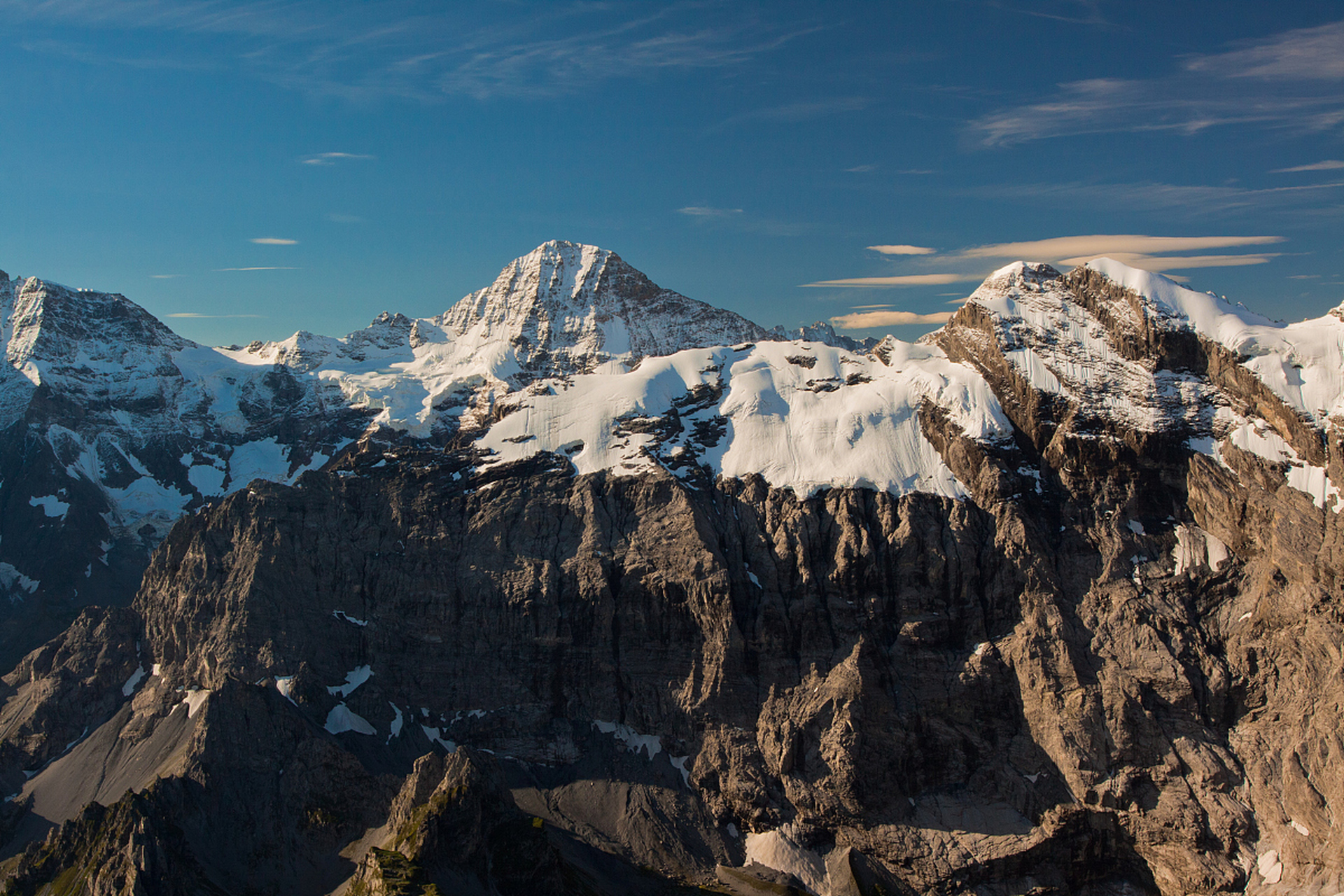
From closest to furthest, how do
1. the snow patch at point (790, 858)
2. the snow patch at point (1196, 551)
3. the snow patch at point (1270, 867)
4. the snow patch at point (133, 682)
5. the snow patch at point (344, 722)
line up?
the snow patch at point (1270, 867)
the snow patch at point (790, 858)
the snow patch at point (1196, 551)
the snow patch at point (344, 722)
the snow patch at point (133, 682)

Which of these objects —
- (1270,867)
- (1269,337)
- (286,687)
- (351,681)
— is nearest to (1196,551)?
(1269,337)

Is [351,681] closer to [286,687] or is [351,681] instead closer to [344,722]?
[344,722]

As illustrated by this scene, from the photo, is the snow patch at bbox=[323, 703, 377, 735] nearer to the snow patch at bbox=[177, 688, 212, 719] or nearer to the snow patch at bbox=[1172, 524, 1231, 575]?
the snow patch at bbox=[177, 688, 212, 719]

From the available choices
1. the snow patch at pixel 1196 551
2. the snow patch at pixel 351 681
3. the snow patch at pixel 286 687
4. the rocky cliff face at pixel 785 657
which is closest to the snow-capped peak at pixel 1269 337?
the rocky cliff face at pixel 785 657

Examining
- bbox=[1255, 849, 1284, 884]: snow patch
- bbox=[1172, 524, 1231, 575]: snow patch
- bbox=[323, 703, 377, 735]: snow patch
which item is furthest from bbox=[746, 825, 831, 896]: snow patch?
bbox=[1172, 524, 1231, 575]: snow patch

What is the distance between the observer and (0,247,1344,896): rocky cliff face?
392ft

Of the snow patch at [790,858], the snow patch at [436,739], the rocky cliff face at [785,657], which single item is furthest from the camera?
the snow patch at [436,739]

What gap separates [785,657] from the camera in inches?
5561

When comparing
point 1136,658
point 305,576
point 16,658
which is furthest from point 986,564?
point 16,658

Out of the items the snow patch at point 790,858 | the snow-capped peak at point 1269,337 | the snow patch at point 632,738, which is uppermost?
the snow-capped peak at point 1269,337

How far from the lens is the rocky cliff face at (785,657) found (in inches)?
4707

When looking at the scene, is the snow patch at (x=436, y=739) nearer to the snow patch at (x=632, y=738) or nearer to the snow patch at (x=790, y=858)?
the snow patch at (x=632, y=738)

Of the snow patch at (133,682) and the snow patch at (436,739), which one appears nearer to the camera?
the snow patch at (436,739)

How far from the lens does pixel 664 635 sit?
145 m
